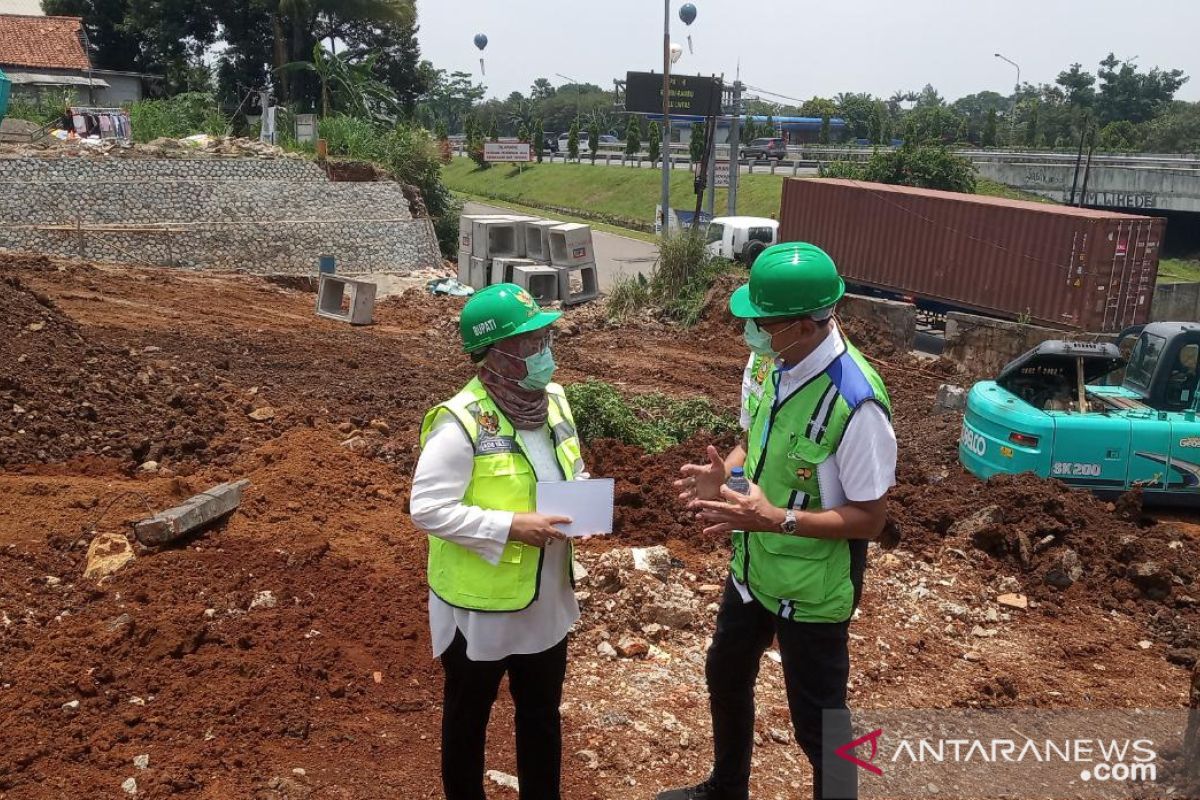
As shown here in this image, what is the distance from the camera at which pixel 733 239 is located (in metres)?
24.8

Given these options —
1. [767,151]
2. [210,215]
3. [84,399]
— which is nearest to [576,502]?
[84,399]

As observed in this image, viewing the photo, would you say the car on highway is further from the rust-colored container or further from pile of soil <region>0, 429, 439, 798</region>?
pile of soil <region>0, 429, 439, 798</region>

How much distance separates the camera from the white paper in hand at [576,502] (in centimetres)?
308

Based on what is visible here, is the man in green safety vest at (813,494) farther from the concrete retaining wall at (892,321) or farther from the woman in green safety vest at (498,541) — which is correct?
the concrete retaining wall at (892,321)

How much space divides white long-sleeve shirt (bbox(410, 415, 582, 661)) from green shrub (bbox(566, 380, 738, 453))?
19.2ft

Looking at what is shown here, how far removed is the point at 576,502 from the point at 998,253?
18185mm

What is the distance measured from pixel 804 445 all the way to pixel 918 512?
5040 mm

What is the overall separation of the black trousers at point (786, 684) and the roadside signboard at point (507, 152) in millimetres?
58141

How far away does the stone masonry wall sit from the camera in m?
20.6

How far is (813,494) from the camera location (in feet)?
Result: 10.1

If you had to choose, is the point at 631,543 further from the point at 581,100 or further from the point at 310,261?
the point at 581,100

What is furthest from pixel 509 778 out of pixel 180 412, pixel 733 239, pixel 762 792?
pixel 733 239

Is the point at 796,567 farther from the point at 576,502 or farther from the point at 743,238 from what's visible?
the point at 743,238

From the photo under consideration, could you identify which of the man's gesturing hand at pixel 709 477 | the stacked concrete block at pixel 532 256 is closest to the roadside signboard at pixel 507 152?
the stacked concrete block at pixel 532 256
